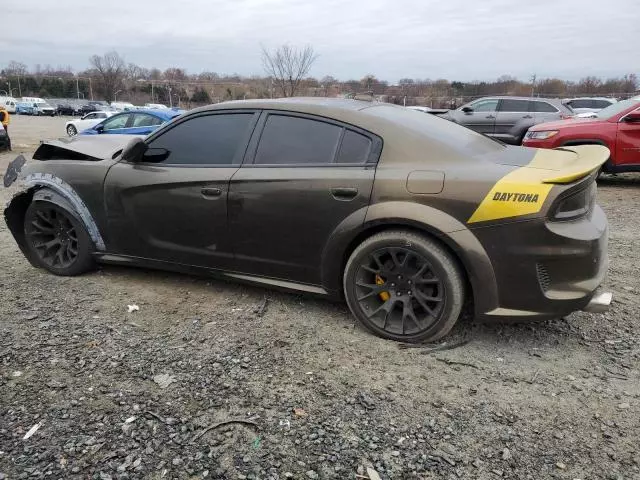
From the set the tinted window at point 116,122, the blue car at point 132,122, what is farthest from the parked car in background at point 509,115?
the tinted window at point 116,122

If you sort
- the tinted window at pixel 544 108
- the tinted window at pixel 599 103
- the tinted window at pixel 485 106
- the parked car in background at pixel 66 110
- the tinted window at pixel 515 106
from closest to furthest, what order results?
the tinted window at pixel 544 108 < the tinted window at pixel 515 106 < the tinted window at pixel 485 106 < the tinted window at pixel 599 103 < the parked car in background at pixel 66 110

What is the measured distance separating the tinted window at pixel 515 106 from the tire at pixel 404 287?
39.4 ft

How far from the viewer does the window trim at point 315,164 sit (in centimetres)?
326

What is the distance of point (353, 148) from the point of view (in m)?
3.34

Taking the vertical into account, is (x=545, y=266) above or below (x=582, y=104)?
below

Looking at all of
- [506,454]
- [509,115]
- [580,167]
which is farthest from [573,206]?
[509,115]

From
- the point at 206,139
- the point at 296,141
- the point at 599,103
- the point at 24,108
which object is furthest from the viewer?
the point at 24,108

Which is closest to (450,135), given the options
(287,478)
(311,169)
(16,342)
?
(311,169)

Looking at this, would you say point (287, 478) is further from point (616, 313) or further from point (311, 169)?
point (616, 313)

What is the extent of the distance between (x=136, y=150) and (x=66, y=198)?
79cm

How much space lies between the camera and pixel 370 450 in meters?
2.30

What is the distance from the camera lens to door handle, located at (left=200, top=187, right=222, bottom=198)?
362 cm

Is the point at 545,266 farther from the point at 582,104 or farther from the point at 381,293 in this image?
the point at 582,104

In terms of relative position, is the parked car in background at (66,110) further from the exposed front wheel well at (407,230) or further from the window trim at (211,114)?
the exposed front wheel well at (407,230)
